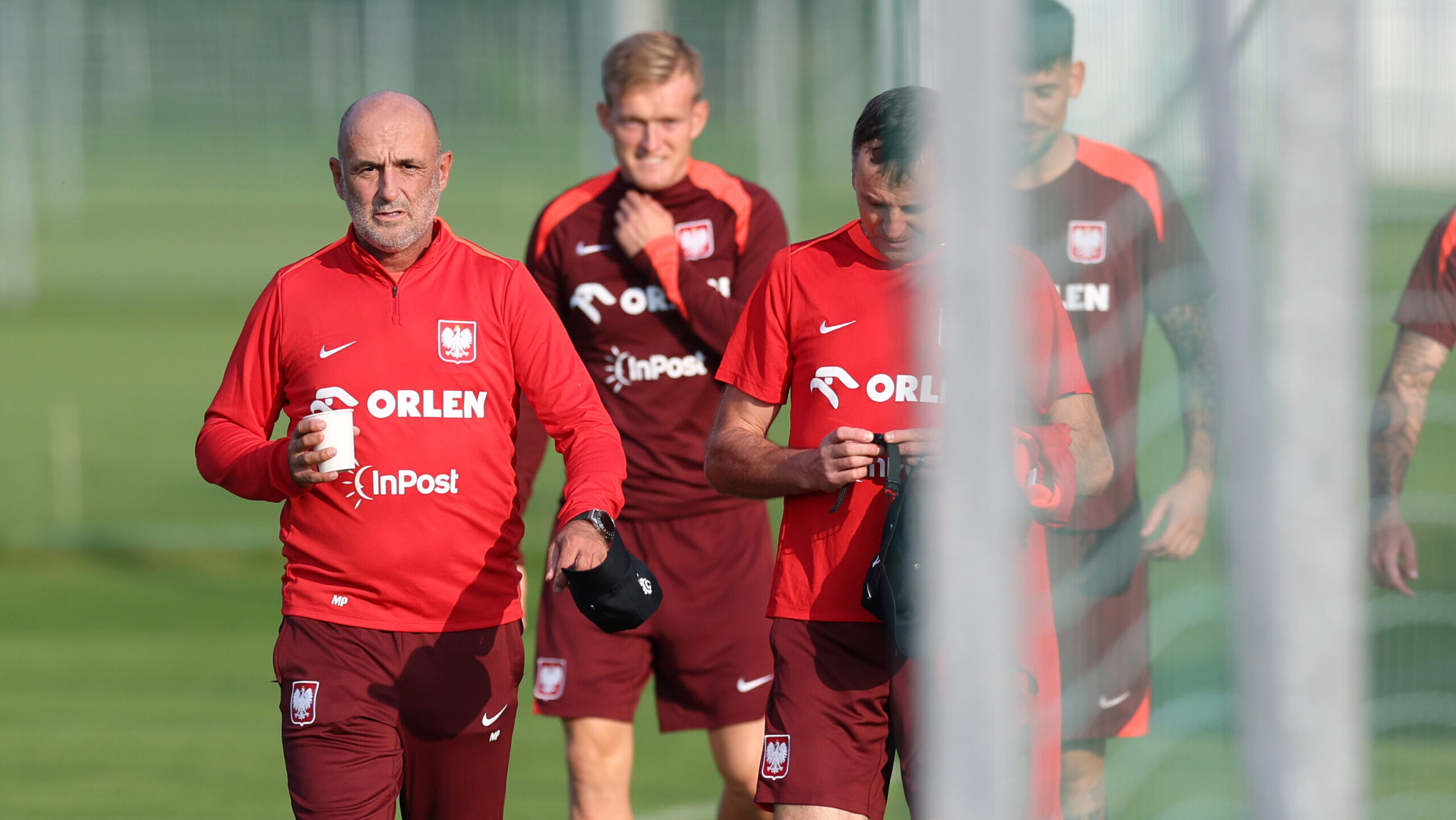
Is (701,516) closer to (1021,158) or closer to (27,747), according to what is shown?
(1021,158)

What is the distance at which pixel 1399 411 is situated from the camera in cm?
278

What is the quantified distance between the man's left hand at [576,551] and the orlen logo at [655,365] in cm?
137

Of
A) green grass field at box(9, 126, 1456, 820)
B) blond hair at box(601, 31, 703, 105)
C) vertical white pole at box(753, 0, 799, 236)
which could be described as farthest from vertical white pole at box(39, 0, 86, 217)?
blond hair at box(601, 31, 703, 105)

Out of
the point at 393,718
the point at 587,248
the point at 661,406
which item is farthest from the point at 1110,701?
the point at 587,248

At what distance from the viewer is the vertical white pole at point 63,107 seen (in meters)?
18.0

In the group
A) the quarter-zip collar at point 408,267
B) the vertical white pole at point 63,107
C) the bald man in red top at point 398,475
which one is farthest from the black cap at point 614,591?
the vertical white pole at point 63,107

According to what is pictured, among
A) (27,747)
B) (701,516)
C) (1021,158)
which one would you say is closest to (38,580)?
(27,747)

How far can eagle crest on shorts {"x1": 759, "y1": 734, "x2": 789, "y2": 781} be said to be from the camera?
3209mm

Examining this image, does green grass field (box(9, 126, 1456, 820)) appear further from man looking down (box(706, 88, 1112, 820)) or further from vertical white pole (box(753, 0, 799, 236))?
vertical white pole (box(753, 0, 799, 236))

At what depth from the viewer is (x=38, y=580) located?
8.97 m

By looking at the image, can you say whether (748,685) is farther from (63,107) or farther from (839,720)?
(63,107)

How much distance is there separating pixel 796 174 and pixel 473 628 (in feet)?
48.9

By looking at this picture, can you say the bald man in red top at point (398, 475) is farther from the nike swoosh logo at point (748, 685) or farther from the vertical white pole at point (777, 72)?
the vertical white pole at point (777, 72)

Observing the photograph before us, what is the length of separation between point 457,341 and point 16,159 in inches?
748
